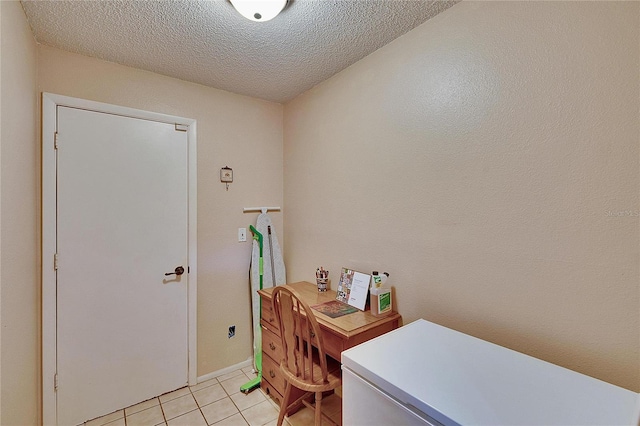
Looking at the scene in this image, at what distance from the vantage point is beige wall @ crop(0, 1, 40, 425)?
119 cm

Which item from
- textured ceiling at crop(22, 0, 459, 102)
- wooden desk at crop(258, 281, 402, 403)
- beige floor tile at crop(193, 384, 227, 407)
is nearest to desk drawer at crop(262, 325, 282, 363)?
wooden desk at crop(258, 281, 402, 403)

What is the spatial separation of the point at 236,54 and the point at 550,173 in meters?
1.86

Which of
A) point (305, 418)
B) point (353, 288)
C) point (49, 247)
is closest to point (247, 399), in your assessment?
point (305, 418)

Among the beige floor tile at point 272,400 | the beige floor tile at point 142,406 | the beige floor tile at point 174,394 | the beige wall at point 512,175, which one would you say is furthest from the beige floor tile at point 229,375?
the beige wall at point 512,175

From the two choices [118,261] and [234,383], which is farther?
[234,383]

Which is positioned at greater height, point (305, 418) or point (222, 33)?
point (222, 33)

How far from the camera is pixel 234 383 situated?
7.59 ft

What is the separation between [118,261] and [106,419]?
1072 millimetres

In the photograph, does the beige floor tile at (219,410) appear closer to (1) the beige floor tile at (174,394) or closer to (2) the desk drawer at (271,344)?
(1) the beige floor tile at (174,394)

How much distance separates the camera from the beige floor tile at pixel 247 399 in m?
2.05

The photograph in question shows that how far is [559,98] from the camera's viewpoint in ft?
3.69

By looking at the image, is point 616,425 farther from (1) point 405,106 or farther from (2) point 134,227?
(2) point 134,227

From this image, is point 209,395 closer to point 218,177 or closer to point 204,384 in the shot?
point 204,384

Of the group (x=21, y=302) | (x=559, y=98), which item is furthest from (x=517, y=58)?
(x=21, y=302)
